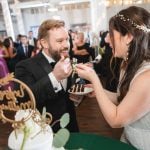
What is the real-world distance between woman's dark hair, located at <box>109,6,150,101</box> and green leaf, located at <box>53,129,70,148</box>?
1.60ft

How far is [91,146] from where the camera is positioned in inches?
40.8

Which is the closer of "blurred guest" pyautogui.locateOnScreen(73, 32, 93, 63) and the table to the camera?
the table

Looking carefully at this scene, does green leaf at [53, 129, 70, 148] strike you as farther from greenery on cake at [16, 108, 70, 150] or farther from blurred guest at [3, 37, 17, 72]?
blurred guest at [3, 37, 17, 72]

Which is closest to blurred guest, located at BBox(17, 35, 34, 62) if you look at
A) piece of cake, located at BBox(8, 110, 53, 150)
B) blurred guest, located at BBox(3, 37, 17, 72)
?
blurred guest, located at BBox(3, 37, 17, 72)

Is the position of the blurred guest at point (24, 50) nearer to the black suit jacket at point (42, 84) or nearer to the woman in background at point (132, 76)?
the black suit jacket at point (42, 84)

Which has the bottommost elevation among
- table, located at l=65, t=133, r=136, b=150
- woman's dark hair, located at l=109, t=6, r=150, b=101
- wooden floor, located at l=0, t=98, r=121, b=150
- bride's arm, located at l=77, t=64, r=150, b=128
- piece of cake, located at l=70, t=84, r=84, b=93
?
wooden floor, located at l=0, t=98, r=121, b=150

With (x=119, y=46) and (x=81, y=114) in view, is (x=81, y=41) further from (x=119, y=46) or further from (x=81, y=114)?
(x=119, y=46)

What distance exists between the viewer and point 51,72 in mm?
1238

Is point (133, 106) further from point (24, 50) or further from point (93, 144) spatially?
point (24, 50)

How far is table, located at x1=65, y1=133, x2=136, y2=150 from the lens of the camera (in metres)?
1.02

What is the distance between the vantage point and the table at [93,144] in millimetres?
1018

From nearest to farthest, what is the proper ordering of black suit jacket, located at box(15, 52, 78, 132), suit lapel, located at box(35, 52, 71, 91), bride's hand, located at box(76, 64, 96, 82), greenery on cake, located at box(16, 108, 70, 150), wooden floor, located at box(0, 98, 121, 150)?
greenery on cake, located at box(16, 108, 70, 150)
bride's hand, located at box(76, 64, 96, 82)
black suit jacket, located at box(15, 52, 78, 132)
suit lapel, located at box(35, 52, 71, 91)
wooden floor, located at box(0, 98, 121, 150)

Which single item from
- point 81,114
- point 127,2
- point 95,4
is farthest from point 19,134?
point 127,2

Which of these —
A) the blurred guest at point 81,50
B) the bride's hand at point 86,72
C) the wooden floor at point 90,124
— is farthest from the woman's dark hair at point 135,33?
the blurred guest at point 81,50
